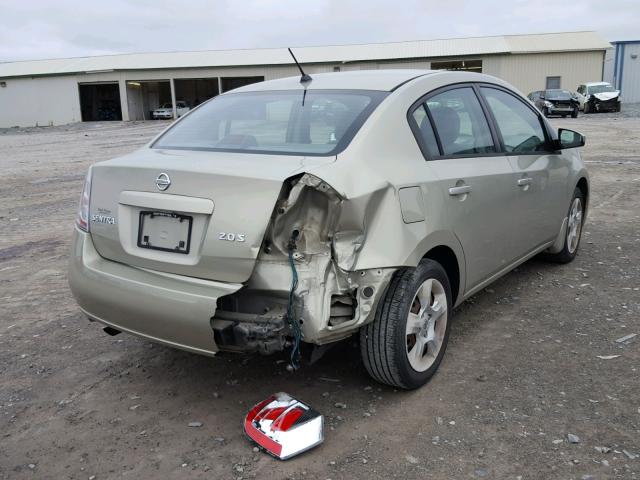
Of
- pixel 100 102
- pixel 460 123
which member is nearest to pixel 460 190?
pixel 460 123

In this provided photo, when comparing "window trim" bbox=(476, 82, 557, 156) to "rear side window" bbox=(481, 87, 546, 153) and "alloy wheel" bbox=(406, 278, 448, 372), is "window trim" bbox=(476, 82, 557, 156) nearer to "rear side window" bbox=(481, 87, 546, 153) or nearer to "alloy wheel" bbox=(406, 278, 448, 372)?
"rear side window" bbox=(481, 87, 546, 153)

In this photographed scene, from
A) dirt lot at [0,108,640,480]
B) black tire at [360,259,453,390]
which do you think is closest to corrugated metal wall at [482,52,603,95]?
dirt lot at [0,108,640,480]

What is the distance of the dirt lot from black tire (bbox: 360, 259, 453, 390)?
0.19m

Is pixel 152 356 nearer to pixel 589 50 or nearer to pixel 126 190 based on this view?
pixel 126 190

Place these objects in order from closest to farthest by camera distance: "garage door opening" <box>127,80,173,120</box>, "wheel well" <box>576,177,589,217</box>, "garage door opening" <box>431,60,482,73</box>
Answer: "wheel well" <box>576,177,589,217</box> < "garage door opening" <box>431,60,482,73</box> < "garage door opening" <box>127,80,173,120</box>

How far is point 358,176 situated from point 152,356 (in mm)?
1932

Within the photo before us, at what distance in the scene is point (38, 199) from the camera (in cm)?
1002

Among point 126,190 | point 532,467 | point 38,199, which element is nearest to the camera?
point 532,467

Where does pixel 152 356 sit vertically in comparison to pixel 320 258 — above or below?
below

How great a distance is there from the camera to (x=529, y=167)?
436 centimetres

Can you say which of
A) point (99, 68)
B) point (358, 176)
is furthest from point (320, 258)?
point (99, 68)

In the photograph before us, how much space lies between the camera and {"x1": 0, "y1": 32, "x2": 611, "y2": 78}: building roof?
42.0 meters

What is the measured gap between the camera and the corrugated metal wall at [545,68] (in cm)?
4112

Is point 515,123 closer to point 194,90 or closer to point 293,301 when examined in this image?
point 293,301
